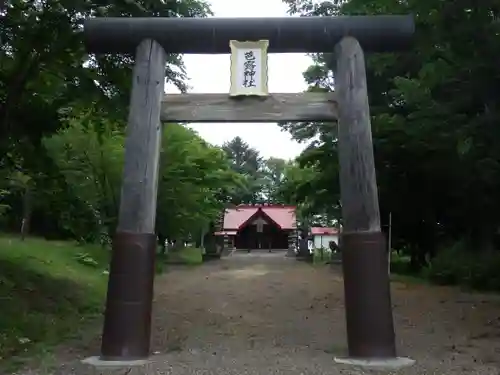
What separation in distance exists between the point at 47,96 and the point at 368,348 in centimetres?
765

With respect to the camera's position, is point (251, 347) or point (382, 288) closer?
point (382, 288)

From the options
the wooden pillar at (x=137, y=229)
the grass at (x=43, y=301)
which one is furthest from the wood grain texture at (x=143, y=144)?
the grass at (x=43, y=301)

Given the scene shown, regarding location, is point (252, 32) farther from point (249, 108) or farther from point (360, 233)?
point (360, 233)

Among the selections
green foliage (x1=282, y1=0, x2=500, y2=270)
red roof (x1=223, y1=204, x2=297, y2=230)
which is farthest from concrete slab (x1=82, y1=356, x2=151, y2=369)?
red roof (x1=223, y1=204, x2=297, y2=230)

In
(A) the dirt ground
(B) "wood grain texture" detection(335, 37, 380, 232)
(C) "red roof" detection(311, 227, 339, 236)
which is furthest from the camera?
(C) "red roof" detection(311, 227, 339, 236)

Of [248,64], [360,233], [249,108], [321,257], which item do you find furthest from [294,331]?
[321,257]

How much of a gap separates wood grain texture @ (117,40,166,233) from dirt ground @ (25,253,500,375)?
1598 mm

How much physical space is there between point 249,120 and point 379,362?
10.2ft

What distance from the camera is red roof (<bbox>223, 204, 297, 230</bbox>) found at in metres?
49.8

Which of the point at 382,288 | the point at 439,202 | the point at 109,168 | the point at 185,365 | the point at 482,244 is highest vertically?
the point at 109,168

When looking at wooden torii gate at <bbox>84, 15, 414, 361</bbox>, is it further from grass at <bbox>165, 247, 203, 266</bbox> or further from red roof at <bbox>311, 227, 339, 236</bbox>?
red roof at <bbox>311, 227, 339, 236</bbox>

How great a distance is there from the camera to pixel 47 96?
11.2m

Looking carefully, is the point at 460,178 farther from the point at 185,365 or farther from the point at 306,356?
the point at 185,365

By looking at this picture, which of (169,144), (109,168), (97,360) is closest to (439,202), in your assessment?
(169,144)
